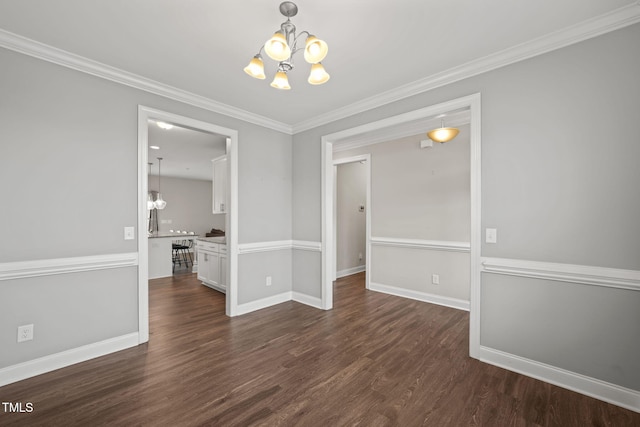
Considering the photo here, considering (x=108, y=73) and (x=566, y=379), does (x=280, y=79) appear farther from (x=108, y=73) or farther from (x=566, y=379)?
(x=566, y=379)

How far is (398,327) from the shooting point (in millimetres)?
3227

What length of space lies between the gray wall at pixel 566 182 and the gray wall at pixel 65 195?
3.46 m

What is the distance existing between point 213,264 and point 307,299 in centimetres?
201

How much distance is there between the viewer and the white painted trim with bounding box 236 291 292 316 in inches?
144

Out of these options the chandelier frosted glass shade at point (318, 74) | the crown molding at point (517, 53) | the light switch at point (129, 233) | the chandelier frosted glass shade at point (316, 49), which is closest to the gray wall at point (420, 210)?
the crown molding at point (517, 53)

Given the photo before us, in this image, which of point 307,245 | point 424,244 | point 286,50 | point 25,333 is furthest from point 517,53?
point 25,333

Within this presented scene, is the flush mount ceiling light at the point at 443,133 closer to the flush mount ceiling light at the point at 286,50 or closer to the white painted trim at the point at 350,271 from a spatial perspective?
the flush mount ceiling light at the point at 286,50

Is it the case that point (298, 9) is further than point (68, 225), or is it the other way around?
point (68, 225)

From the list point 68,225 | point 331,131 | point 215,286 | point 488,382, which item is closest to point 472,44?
point 331,131

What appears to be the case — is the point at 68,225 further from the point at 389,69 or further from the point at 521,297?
the point at 521,297

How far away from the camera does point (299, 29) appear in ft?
6.67

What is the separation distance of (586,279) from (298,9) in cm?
287

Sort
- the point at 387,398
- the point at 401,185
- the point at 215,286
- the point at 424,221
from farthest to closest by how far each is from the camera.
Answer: the point at 215,286, the point at 401,185, the point at 424,221, the point at 387,398

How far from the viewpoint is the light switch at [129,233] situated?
2.70 meters
